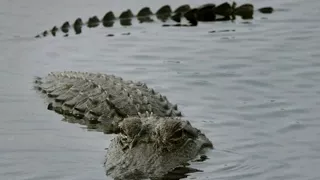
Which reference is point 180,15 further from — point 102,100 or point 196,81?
point 102,100

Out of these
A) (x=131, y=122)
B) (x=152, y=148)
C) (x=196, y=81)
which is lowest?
(x=152, y=148)

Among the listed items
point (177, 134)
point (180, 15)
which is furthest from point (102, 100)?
point (180, 15)

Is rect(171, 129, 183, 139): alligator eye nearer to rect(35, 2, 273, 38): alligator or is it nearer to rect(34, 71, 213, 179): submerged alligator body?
rect(34, 71, 213, 179): submerged alligator body

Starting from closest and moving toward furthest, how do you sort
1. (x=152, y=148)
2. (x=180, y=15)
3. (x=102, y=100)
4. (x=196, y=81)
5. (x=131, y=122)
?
(x=152, y=148) → (x=131, y=122) → (x=102, y=100) → (x=196, y=81) → (x=180, y=15)

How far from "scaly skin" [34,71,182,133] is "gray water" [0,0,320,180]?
215 mm

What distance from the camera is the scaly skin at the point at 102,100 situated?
11.4 m

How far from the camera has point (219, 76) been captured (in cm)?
1338

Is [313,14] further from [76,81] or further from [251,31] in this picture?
[76,81]

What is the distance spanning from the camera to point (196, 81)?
13.2m

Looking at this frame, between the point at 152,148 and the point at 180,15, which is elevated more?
the point at 180,15

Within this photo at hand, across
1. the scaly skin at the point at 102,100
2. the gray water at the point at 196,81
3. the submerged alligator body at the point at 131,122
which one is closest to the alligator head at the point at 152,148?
the submerged alligator body at the point at 131,122

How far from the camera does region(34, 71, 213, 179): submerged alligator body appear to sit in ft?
30.7

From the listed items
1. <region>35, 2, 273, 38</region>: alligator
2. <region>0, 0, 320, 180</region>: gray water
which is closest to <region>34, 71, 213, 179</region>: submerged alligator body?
<region>0, 0, 320, 180</region>: gray water

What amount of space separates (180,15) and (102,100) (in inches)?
254
